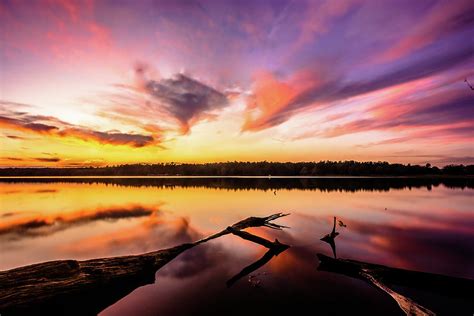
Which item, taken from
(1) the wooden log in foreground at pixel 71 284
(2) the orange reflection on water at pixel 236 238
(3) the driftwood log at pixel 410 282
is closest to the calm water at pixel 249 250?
(2) the orange reflection on water at pixel 236 238

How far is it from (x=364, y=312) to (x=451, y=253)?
1271cm

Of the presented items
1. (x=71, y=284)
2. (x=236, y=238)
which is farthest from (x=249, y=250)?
(x=71, y=284)

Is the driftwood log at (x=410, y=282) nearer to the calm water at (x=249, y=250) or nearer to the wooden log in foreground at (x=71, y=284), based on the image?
the calm water at (x=249, y=250)

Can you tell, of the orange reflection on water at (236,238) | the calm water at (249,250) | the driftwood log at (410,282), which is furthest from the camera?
the orange reflection on water at (236,238)

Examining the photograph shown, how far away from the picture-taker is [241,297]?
10.5 meters

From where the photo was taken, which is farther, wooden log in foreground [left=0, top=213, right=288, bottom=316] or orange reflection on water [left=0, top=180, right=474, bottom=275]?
orange reflection on water [left=0, top=180, right=474, bottom=275]

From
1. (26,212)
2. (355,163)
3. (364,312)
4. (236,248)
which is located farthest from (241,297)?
(355,163)

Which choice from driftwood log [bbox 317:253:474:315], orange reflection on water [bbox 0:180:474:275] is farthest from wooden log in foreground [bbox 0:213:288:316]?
driftwood log [bbox 317:253:474:315]

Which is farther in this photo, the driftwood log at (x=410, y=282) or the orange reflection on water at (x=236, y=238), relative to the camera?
the orange reflection on water at (x=236, y=238)

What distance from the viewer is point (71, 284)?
926 centimetres

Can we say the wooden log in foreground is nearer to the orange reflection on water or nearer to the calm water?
the calm water

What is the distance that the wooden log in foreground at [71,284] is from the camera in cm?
823

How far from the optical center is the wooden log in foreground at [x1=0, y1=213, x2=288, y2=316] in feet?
27.0

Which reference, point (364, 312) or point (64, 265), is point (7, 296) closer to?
point (64, 265)
